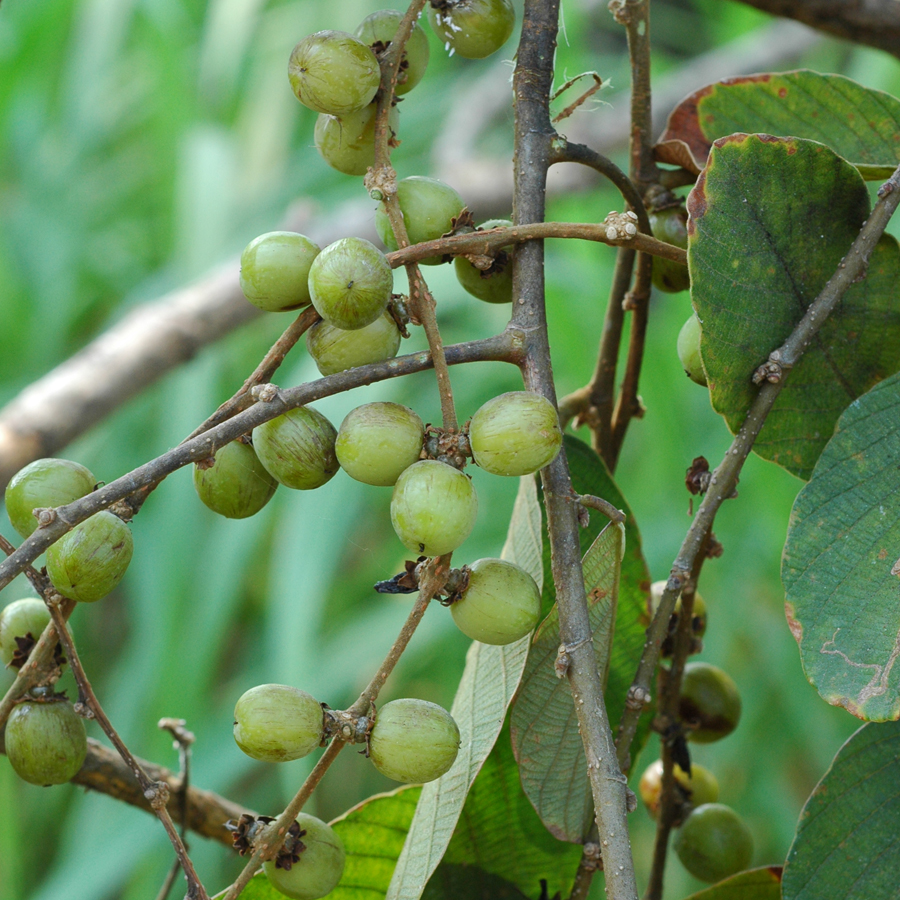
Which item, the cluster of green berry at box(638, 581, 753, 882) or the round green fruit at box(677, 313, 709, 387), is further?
the cluster of green berry at box(638, 581, 753, 882)

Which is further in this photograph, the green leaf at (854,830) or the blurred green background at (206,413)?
the blurred green background at (206,413)

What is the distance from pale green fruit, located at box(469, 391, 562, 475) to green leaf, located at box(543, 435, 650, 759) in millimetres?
130

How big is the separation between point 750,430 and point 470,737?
0.54 ft

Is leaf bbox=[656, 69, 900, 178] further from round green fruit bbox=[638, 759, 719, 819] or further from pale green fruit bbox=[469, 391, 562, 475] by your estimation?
round green fruit bbox=[638, 759, 719, 819]

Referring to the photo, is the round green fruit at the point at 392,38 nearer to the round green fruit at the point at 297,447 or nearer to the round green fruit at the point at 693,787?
the round green fruit at the point at 297,447

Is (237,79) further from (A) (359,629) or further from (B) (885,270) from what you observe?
(B) (885,270)

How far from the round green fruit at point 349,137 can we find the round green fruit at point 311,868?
0.26m

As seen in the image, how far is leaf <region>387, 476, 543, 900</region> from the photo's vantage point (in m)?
0.37

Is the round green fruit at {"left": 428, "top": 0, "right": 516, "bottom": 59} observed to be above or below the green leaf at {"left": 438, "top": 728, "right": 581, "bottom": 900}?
above

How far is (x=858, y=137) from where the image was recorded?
0.48 m

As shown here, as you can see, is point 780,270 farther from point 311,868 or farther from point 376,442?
point 311,868

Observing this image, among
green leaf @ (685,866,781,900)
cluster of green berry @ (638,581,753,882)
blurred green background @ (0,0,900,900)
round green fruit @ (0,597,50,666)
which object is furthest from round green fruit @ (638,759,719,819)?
blurred green background @ (0,0,900,900)

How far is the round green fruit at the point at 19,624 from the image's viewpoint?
1.34 feet

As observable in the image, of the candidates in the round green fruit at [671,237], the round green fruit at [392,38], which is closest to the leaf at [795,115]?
the round green fruit at [671,237]
